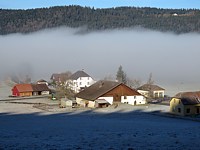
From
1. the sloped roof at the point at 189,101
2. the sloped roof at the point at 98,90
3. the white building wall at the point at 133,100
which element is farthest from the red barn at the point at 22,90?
the sloped roof at the point at 189,101

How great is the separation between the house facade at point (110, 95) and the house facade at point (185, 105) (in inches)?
521

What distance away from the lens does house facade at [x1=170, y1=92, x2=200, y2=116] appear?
45.5 meters

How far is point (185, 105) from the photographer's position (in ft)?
149

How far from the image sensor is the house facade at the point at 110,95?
57.9m

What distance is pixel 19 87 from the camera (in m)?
82.5

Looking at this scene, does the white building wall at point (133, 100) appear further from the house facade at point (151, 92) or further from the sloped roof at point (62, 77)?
the sloped roof at point (62, 77)

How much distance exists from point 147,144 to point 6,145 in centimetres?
719

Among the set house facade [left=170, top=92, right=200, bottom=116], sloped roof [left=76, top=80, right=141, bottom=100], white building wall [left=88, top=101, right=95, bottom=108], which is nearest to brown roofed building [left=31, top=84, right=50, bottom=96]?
sloped roof [left=76, top=80, right=141, bottom=100]

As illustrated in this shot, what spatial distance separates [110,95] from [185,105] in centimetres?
1585

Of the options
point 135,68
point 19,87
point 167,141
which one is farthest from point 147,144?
point 135,68

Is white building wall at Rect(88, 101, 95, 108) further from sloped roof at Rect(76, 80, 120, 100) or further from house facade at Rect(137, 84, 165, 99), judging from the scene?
house facade at Rect(137, 84, 165, 99)

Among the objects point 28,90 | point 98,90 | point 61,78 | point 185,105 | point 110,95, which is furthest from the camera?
point 61,78

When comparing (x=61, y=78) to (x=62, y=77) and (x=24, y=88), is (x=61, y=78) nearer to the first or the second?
(x=62, y=77)

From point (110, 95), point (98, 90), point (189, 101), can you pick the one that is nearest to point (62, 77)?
point (98, 90)
